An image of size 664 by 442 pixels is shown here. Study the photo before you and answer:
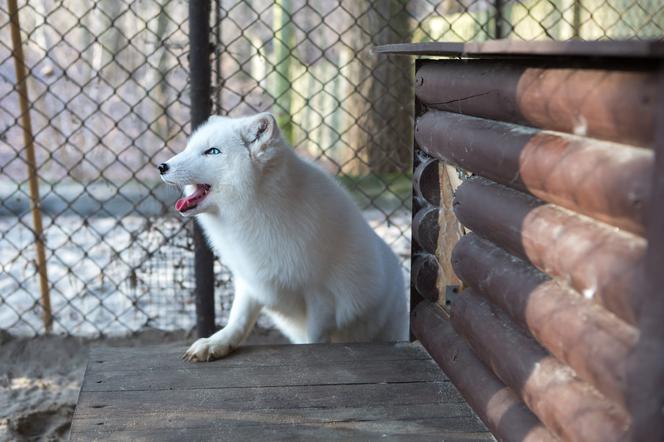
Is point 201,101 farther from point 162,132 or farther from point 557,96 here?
point 162,132

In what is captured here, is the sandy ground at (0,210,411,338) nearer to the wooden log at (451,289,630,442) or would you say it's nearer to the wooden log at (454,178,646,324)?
the wooden log at (451,289,630,442)

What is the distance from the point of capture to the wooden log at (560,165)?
1.21 meters

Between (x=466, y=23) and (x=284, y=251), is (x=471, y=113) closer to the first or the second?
(x=284, y=251)

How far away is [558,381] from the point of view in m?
1.54

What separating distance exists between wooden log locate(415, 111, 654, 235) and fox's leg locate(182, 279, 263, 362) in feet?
3.22

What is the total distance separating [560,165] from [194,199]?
148 centimetres

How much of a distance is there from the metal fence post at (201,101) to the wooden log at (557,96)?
48.4 inches

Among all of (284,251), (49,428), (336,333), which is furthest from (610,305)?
(49,428)

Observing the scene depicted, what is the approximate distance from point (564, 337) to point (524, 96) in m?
0.52

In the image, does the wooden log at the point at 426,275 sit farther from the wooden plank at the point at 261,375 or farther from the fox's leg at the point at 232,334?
the fox's leg at the point at 232,334

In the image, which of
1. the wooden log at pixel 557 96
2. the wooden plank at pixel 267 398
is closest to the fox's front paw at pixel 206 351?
the wooden plank at pixel 267 398

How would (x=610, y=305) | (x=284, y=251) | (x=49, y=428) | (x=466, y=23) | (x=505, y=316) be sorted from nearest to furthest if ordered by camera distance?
1. (x=610, y=305)
2. (x=505, y=316)
3. (x=284, y=251)
4. (x=49, y=428)
5. (x=466, y=23)

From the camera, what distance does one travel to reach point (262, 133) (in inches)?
104

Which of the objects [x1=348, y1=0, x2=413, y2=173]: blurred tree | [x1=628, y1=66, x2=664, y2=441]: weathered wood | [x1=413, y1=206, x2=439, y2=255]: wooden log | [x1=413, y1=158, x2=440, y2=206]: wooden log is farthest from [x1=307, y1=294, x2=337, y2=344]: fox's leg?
[x1=348, y1=0, x2=413, y2=173]: blurred tree
